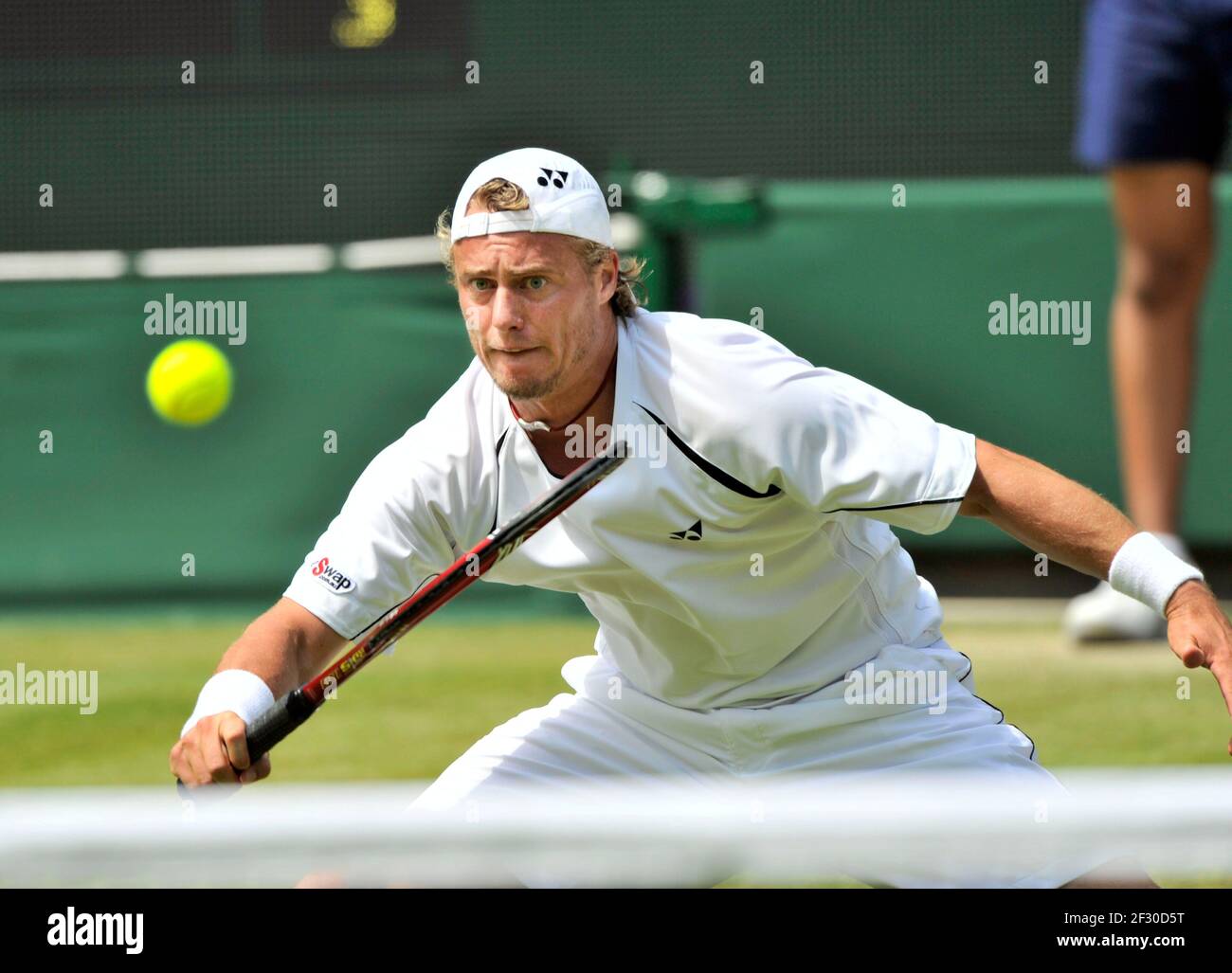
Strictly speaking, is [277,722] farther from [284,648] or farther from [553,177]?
[553,177]

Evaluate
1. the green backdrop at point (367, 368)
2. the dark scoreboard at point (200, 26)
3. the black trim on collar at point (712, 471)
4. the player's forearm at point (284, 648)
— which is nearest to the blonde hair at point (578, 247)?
the black trim on collar at point (712, 471)

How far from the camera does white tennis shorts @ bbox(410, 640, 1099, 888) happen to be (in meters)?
3.07

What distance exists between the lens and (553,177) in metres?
3.00

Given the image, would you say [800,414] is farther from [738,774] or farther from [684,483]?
[738,774]

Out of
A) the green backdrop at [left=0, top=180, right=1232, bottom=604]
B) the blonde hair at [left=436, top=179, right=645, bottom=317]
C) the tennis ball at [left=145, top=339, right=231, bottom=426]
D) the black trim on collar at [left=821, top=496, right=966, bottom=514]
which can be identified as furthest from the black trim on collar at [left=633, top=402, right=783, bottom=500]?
the green backdrop at [left=0, top=180, right=1232, bottom=604]

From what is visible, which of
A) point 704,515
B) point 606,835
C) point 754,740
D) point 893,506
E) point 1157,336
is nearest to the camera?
point 606,835

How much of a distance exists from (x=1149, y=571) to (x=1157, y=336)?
3.27m

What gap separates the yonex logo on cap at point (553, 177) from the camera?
298 cm

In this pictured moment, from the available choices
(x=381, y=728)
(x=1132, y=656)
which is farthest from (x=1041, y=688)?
(x=381, y=728)

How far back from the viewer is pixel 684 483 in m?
2.99

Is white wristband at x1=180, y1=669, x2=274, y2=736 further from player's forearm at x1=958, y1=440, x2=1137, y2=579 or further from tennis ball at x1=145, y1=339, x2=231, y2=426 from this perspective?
tennis ball at x1=145, y1=339, x2=231, y2=426

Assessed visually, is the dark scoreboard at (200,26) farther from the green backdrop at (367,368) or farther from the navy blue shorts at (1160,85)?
the navy blue shorts at (1160,85)

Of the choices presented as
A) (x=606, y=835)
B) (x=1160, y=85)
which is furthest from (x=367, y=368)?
(x=606, y=835)
